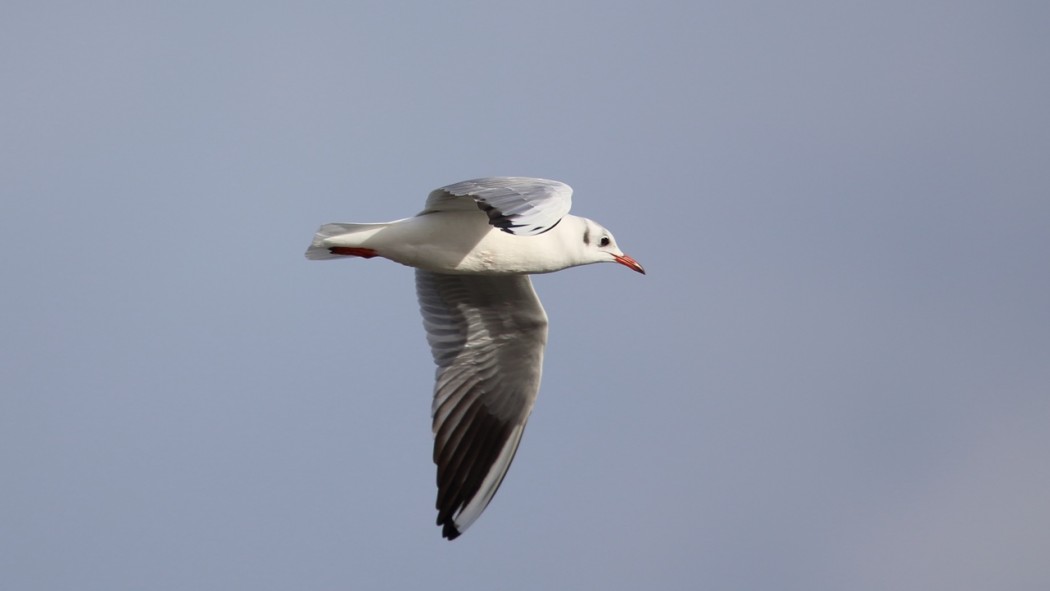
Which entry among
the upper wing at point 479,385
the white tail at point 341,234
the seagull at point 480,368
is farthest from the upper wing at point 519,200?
the upper wing at point 479,385

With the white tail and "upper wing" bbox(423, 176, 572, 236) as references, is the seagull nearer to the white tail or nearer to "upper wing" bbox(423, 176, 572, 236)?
the white tail

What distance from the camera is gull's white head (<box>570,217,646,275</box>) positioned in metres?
8.30

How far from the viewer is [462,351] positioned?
945 cm

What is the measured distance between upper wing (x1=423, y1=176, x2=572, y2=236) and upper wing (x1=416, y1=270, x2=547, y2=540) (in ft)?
5.77

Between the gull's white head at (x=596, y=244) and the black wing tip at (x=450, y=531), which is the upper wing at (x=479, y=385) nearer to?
the black wing tip at (x=450, y=531)

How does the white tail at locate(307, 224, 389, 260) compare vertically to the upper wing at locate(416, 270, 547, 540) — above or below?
above

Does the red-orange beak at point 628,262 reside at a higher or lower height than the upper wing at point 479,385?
higher

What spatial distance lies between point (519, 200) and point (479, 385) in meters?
2.74

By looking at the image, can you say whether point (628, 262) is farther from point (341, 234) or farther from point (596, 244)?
point (341, 234)

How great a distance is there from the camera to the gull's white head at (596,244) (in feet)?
27.2

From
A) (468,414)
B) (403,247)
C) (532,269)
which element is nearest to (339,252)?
(403,247)

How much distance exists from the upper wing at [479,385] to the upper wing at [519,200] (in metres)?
1.76

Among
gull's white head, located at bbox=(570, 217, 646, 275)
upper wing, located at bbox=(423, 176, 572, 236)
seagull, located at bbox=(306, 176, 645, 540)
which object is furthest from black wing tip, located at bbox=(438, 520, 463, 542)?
upper wing, located at bbox=(423, 176, 572, 236)

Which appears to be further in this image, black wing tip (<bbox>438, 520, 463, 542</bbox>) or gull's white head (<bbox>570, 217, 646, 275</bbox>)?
black wing tip (<bbox>438, 520, 463, 542</bbox>)
